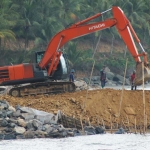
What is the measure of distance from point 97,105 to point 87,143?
466cm

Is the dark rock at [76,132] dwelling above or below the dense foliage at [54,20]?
below

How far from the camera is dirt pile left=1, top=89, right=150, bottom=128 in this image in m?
24.0

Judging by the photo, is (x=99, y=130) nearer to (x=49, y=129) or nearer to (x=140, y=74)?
(x=49, y=129)

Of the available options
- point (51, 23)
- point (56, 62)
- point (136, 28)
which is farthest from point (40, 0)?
point (56, 62)

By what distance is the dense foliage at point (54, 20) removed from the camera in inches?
2015

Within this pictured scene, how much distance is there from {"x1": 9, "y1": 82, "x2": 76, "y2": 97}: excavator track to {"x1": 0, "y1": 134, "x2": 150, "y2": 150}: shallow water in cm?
658

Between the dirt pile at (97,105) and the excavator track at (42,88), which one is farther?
the excavator track at (42,88)

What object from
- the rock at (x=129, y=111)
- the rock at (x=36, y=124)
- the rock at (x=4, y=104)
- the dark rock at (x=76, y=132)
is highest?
the rock at (x=4, y=104)

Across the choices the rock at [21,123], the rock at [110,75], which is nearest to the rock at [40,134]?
the rock at [21,123]

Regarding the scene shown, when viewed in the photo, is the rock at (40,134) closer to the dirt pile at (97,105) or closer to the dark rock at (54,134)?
the dark rock at (54,134)

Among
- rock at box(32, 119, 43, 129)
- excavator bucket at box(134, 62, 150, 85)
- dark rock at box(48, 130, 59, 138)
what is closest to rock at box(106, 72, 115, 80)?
excavator bucket at box(134, 62, 150, 85)

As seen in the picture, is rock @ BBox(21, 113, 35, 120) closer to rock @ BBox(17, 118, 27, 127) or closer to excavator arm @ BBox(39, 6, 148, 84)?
rock @ BBox(17, 118, 27, 127)

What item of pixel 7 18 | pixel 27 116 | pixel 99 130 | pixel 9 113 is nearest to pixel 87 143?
pixel 99 130

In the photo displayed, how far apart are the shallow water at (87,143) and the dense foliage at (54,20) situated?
88.0ft
